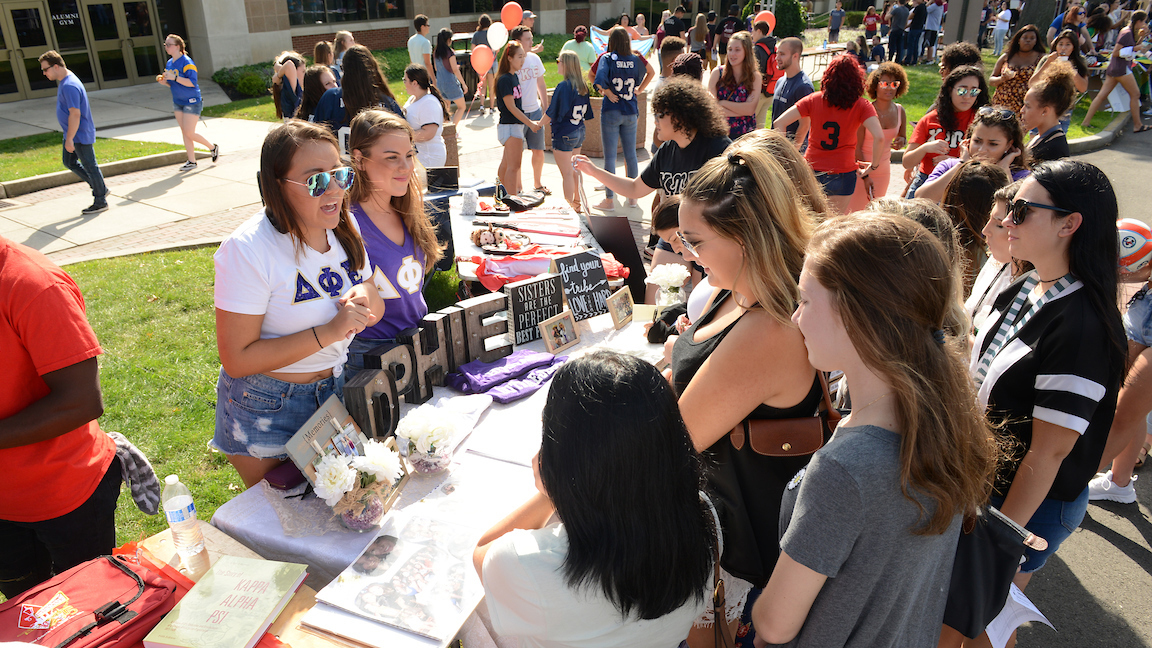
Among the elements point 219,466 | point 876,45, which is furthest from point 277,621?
point 876,45

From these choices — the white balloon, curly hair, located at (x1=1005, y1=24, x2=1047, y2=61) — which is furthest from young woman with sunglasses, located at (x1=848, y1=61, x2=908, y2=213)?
the white balloon

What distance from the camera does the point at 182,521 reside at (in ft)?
6.95

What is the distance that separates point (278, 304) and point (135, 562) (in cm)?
91

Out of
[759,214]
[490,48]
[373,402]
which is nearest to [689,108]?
[759,214]

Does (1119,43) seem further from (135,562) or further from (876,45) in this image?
(135,562)

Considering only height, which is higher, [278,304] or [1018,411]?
[278,304]

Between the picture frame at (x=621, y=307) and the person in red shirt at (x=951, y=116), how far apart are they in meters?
2.99

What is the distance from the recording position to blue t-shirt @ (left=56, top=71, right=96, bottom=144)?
318 inches

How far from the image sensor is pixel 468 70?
1542 cm

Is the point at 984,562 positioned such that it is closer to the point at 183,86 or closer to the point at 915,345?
the point at 915,345

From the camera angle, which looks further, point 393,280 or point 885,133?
point 885,133

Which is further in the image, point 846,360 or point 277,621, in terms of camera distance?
point 277,621

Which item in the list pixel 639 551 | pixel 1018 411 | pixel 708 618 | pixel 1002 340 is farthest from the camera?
pixel 1002 340

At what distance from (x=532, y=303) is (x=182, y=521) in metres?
1.90
